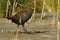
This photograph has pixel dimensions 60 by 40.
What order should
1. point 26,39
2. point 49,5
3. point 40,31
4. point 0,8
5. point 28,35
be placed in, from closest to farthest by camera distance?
point 26,39 < point 28,35 < point 40,31 < point 0,8 < point 49,5

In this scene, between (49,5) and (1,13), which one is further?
(49,5)

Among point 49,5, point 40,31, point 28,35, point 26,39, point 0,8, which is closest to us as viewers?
point 26,39

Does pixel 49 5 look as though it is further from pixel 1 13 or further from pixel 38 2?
pixel 1 13

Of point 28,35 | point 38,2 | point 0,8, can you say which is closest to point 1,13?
point 0,8

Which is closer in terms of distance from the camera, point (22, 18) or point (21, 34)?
point (21, 34)

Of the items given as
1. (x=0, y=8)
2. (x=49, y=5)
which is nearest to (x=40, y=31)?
(x=0, y=8)

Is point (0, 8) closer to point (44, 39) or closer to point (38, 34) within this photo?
point (38, 34)

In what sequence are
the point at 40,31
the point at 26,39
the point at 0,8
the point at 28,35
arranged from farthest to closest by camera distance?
the point at 0,8 → the point at 40,31 → the point at 28,35 → the point at 26,39

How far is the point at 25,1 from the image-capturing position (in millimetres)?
9266

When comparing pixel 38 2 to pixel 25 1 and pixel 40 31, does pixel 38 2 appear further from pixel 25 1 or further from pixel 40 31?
pixel 40 31

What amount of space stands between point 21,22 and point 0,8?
3761 millimetres

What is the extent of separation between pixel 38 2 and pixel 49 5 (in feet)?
1.39

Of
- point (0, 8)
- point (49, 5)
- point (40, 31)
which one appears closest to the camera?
point (40, 31)

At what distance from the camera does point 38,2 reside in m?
10.4
